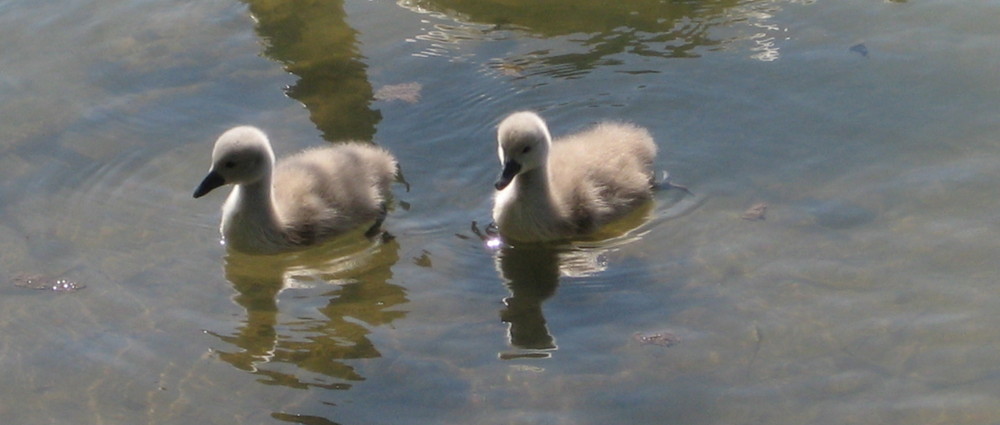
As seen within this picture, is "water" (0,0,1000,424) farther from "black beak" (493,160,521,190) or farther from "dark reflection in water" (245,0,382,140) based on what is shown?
"black beak" (493,160,521,190)

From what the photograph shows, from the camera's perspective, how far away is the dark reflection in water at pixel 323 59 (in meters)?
8.31

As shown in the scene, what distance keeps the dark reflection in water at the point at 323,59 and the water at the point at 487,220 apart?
0.09 ft

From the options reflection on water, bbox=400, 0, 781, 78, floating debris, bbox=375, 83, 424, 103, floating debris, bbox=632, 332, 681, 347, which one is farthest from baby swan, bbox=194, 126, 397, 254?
floating debris, bbox=632, 332, 681, 347

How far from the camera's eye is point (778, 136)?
7723 millimetres

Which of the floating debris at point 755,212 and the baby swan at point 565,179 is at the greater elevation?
the baby swan at point 565,179

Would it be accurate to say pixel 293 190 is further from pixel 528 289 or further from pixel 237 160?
pixel 528 289

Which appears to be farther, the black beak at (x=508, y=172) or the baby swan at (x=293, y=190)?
the baby swan at (x=293, y=190)

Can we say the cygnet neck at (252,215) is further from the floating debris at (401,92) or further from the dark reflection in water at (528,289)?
the floating debris at (401,92)

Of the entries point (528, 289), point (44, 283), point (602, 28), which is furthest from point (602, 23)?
point (44, 283)

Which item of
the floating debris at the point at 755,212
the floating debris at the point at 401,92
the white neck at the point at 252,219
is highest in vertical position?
the floating debris at the point at 401,92

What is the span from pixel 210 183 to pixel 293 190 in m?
0.58

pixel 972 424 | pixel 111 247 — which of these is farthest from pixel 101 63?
pixel 972 424

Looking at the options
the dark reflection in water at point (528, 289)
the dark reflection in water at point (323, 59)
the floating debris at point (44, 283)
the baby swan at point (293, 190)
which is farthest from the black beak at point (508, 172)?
the floating debris at point (44, 283)

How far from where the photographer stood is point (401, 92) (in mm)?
8523
